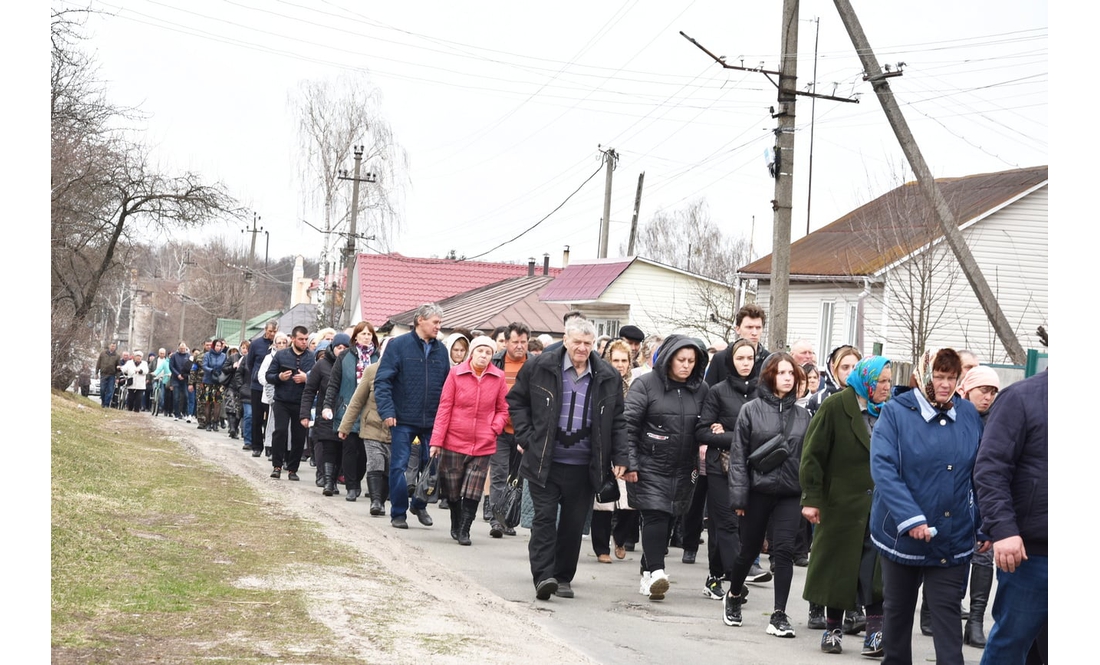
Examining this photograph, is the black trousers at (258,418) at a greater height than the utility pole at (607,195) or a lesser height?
lesser

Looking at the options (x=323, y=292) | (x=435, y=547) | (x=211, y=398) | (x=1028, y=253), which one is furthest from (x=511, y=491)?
(x=323, y=292)

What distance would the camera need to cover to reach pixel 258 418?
73.2ft

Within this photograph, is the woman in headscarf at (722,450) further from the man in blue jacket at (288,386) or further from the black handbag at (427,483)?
the man in blue jacket at (288,386)

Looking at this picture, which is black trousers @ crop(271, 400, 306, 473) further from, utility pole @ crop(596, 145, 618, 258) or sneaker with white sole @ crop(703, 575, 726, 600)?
utility pole @ crop(596, 145, 618, 258)

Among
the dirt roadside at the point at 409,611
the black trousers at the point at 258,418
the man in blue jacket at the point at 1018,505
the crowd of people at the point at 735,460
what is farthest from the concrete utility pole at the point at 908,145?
the man in blue jacket at the point at 1018,505

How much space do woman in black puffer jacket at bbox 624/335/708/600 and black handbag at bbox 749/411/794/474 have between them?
42.5 inches

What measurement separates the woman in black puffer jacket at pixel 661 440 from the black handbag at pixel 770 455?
1.08 m

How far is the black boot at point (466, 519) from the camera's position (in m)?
12.9

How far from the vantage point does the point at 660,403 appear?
1050 centimetres

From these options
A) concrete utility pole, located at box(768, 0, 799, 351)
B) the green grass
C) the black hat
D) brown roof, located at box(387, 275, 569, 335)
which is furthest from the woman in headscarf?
brown roof, located at box(387, 275, 569, 335)

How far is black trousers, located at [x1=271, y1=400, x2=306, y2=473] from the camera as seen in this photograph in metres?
17.9

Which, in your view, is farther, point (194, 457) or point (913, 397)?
point (194, 457)
